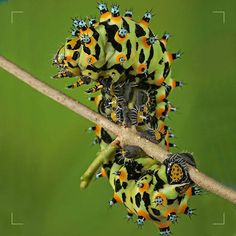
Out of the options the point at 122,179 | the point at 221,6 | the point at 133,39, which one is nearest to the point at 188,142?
the point at 221,6

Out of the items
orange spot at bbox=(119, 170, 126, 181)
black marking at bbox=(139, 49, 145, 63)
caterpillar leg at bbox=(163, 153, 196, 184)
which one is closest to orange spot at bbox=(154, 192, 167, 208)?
caterpillar leg at bbox=(163, 153, 196, 184)

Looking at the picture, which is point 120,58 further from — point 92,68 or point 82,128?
point 82,128

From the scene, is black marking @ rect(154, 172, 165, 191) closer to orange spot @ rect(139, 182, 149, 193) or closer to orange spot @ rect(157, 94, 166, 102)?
orange spot @ rect(139, 182, 149, 193)

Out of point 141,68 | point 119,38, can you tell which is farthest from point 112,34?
point 141,68

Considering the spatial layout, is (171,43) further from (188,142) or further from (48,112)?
(48,112)

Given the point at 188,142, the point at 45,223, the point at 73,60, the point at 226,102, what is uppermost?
the point at 73,60

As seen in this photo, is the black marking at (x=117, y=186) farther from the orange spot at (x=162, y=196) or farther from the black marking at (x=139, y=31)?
the black marking at (x=139, y=31)

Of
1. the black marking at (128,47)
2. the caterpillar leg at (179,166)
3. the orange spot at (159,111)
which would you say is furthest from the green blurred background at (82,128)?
the caterpillar leg at (179,166)
